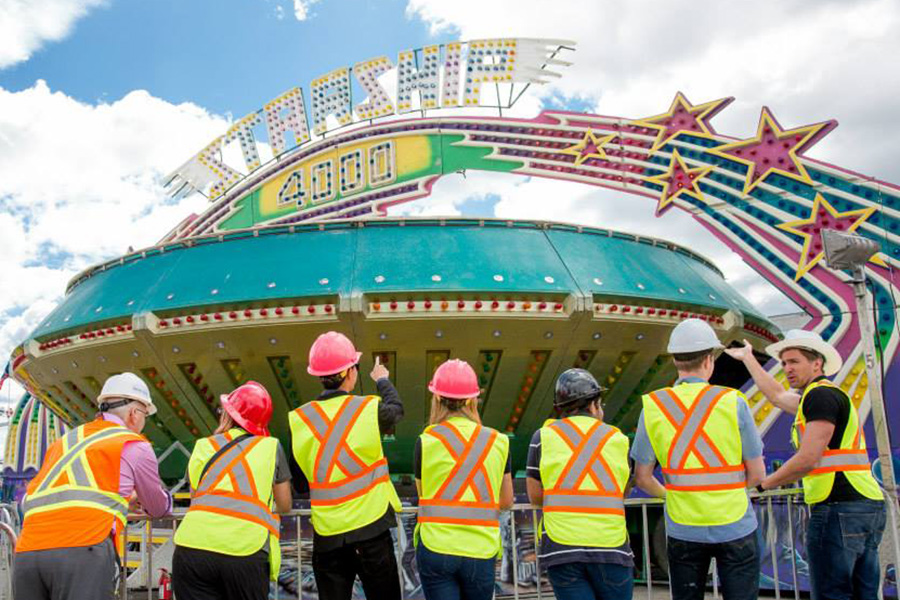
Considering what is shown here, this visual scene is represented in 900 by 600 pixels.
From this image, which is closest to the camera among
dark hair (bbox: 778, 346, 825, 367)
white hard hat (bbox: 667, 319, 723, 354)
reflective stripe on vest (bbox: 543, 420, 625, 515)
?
reflective stripe on vest (bbox: 543, 420, 625, 515)

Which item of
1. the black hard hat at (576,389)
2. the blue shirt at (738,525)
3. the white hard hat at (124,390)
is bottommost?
the blue shirt at (738,525)

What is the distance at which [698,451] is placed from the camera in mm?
3885

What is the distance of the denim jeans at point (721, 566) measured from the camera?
3.82 meters

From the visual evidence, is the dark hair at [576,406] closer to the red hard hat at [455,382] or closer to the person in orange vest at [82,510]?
the red hard hat at [455,382]

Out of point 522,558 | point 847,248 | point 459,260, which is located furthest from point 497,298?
point 847,248

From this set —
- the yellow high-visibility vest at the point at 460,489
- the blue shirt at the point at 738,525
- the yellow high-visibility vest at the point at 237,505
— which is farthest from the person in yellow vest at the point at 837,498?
the yellow high-visibility vest at the point at 237,505

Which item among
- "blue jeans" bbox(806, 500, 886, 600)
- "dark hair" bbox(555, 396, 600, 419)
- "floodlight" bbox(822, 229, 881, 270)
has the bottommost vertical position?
"blue jeans" bbox(806, 500, 886, 600)

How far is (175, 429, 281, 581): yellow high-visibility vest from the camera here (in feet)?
12.6

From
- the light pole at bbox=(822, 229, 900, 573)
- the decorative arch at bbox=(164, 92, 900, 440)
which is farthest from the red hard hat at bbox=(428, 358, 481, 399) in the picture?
the decorative arch at bbox=(164, 92, 900, 440)

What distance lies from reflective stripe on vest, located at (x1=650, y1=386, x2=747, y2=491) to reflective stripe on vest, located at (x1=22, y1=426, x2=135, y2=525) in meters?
2.84

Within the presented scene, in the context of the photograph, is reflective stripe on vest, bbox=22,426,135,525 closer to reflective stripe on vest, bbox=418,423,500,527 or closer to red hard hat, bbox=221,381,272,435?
red hard hat, bbox=221,381,272,435

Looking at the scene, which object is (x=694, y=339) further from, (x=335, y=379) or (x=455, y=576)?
(x=335, y=379)

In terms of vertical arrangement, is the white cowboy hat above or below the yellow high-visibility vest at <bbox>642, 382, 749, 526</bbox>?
above

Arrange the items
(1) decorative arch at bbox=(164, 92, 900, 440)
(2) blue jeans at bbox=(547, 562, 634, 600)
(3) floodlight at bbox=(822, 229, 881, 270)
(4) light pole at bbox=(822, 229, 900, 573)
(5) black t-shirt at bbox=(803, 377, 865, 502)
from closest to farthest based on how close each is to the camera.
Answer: (2) blue jeans at bbox=(547, 562, 634, 600)
(5) black t-shirt at bbox=(803, 377, 865, 502)
(4) light pole at bbox=(822, 229, 900, 573)
(3) floodlight at bbox=(822, 229, 881, 270)
(1) decorative arch at bbox=(164, 92, 900, 440)
